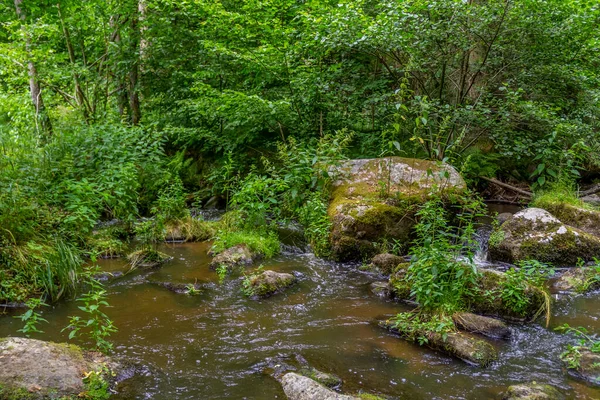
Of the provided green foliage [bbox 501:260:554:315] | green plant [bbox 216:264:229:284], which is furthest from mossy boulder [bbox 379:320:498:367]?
green plant [bbox 216:264:229:284]

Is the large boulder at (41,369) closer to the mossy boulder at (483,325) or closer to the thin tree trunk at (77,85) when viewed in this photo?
the mossy boulder at (483,325)

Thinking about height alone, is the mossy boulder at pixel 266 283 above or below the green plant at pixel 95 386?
below

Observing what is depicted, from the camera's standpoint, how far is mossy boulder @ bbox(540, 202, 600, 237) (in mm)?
8820

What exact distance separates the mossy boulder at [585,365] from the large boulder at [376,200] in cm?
343

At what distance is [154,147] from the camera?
10.0 m

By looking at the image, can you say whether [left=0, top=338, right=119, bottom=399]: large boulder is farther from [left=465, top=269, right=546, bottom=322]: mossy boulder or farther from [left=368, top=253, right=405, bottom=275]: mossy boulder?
[left=368, top=253, right=405, bottom=275]: mossy boulder

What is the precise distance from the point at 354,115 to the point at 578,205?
5191 mm

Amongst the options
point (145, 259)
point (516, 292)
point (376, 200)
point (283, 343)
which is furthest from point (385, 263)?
point (145, 259)

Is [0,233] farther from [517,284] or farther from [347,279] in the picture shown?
[517,284]

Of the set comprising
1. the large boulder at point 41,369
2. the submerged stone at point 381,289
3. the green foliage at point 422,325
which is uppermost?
the large boulder at point 41,369

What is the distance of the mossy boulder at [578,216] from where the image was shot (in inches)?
347

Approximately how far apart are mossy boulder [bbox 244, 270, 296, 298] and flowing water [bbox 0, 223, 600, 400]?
13 centimetres

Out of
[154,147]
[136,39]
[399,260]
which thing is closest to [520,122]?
[399,260]

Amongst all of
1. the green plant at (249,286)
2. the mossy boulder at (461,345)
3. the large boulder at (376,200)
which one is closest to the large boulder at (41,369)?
the green plant at (249,286)
